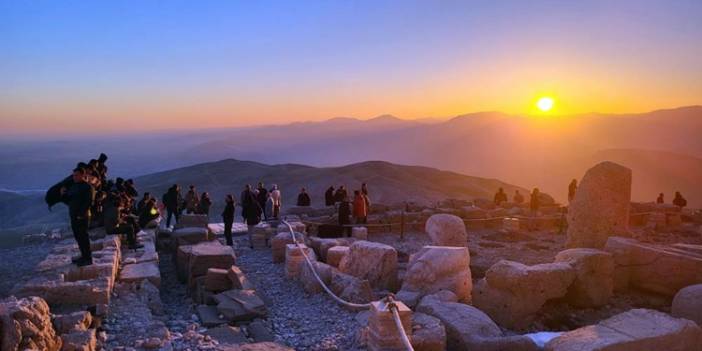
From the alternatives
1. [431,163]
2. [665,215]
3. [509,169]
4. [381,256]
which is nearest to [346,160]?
[431,163]

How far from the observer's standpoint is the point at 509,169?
10788 centimetres

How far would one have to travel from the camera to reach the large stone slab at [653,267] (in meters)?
10.2

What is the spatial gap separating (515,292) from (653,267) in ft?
13.0

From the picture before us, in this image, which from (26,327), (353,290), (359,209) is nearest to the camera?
(26,327)

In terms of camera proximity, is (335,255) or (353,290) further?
(335,255)

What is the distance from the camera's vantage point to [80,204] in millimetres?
7660

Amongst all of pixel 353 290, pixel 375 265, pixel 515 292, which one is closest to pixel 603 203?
pixel 515 292

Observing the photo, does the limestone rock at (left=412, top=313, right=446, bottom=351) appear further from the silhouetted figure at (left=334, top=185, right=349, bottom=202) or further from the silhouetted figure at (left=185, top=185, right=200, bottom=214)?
the silhouetted figure at (left=185, top=185, right=200, bottom=214)

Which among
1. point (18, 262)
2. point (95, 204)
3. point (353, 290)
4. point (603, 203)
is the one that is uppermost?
point (95, 204)

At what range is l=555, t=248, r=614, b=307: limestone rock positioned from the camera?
9.80 meters

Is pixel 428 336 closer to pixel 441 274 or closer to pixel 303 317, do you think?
pixel 303 317

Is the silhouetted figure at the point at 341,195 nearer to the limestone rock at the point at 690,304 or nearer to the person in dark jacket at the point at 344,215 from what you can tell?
the person in dark jacket at the point at 344,215

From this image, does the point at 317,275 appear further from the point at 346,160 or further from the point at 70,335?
the point at 346,160

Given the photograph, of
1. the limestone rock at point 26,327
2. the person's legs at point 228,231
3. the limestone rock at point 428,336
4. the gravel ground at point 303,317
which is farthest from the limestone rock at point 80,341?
the person's legs at point 228,231
